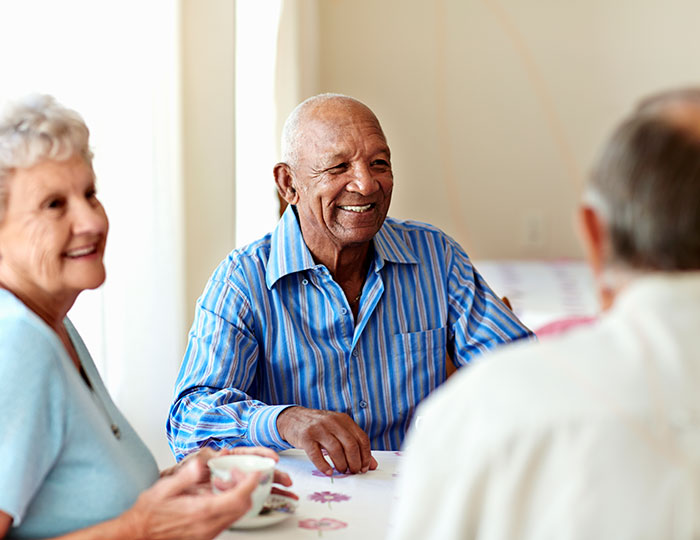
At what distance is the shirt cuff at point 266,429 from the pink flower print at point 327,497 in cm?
12

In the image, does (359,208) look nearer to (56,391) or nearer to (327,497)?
(327,497)

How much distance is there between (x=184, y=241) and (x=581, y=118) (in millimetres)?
2378

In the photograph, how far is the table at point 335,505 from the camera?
935 millimetres

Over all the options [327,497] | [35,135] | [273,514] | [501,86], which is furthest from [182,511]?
[501,86]

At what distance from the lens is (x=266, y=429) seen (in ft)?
3.84

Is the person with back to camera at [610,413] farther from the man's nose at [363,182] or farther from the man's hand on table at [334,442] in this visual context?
the man's nose at [363,182]

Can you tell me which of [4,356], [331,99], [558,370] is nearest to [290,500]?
[4,356]

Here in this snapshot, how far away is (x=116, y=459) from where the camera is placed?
34.2 inches

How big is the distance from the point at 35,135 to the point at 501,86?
3219 millimetres

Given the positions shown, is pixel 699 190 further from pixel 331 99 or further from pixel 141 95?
pixel 141 95

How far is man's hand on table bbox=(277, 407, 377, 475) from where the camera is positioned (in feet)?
3.62

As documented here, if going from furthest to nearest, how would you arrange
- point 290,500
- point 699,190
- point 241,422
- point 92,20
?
point 92,20
point 241,422
point 290,500
point 699,190

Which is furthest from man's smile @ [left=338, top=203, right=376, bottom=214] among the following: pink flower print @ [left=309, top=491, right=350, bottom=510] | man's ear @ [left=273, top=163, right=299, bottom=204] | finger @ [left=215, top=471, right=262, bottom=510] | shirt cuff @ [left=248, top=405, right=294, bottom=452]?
finger @ [left=215, top=471, right=262, bottom=510]

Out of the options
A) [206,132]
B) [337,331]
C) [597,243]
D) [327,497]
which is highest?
[206,132]
